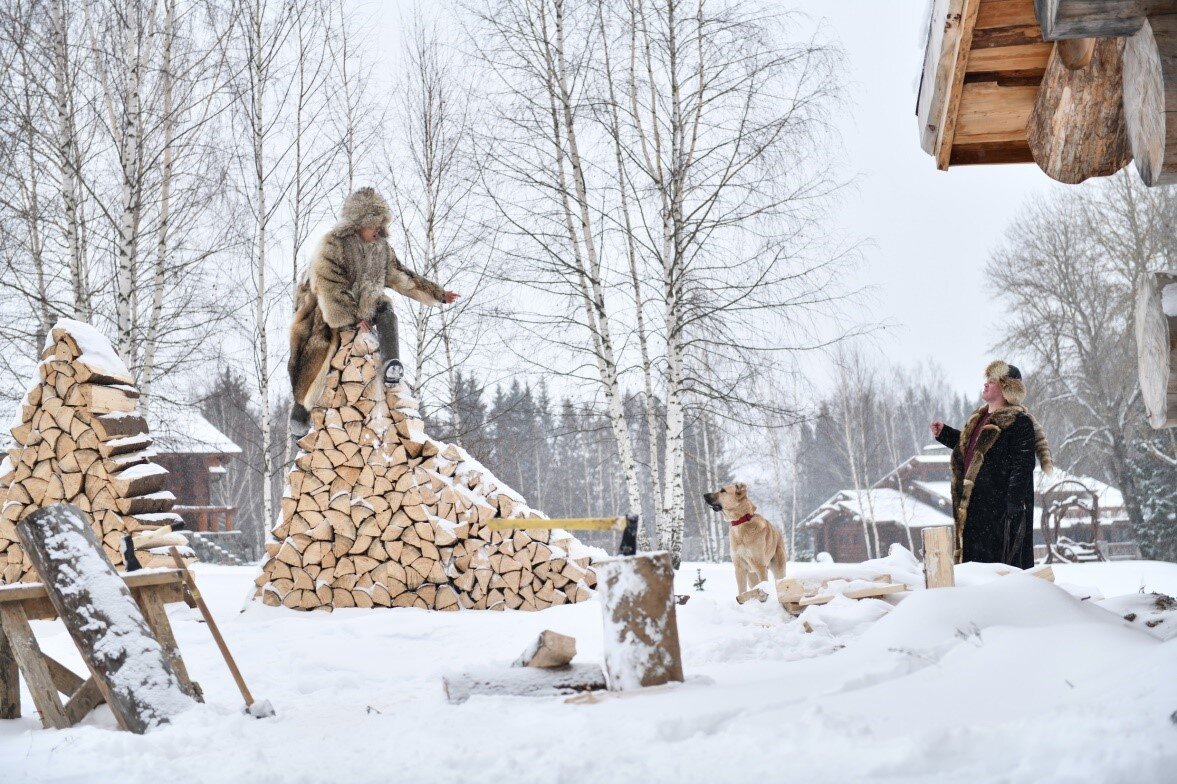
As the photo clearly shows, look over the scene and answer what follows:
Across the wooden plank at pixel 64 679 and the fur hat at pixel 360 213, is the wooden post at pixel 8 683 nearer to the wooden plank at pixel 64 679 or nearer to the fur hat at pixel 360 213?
the wooden plank at pixel 64 679

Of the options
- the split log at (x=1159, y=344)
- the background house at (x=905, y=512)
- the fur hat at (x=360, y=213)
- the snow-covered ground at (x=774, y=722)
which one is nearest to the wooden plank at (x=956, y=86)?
the split log at (x=1159, y=344)

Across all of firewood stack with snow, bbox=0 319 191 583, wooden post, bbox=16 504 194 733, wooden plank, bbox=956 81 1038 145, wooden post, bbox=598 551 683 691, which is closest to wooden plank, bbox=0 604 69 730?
wooden post, bbox=16 504 194 733

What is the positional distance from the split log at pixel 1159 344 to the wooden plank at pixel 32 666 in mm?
3823

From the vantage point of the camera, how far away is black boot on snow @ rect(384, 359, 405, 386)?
6.40 meters

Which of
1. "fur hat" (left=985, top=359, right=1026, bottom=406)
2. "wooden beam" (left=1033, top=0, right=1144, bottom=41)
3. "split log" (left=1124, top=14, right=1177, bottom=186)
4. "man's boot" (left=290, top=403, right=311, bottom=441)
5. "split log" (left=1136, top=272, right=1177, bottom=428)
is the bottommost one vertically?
"split log" (left=1136, top=272, right=1177, bottom=428)

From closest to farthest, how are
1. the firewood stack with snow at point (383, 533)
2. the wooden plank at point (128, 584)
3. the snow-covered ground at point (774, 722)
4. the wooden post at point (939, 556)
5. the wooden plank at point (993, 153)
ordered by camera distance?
the snow-covered ground at point (774, 722) → the wooden plank at point (128, 584) → the wooden plank at point (993, 153) → the wooden post at point (939, 556) → the firewood stack with snow at point (383, 533)

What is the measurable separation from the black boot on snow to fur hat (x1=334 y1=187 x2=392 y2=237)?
995 millimetres

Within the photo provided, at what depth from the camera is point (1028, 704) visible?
2305 millimetres

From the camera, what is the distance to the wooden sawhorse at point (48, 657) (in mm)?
3133

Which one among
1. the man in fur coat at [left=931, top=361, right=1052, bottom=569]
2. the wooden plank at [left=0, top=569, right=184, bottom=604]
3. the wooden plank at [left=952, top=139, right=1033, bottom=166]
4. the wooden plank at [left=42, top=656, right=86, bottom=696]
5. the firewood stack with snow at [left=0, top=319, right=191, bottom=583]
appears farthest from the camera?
the firewood stack with snow at [left=0, top=319, right=191, bottom=583]

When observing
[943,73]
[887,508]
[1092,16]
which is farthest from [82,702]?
[887,508]

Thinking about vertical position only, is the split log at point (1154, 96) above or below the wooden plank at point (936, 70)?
below

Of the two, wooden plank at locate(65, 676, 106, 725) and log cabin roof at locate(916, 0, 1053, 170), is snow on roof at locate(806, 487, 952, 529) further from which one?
wooden plank at locate(65, 676, 106, 725)

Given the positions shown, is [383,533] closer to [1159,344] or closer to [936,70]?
[936,70]
